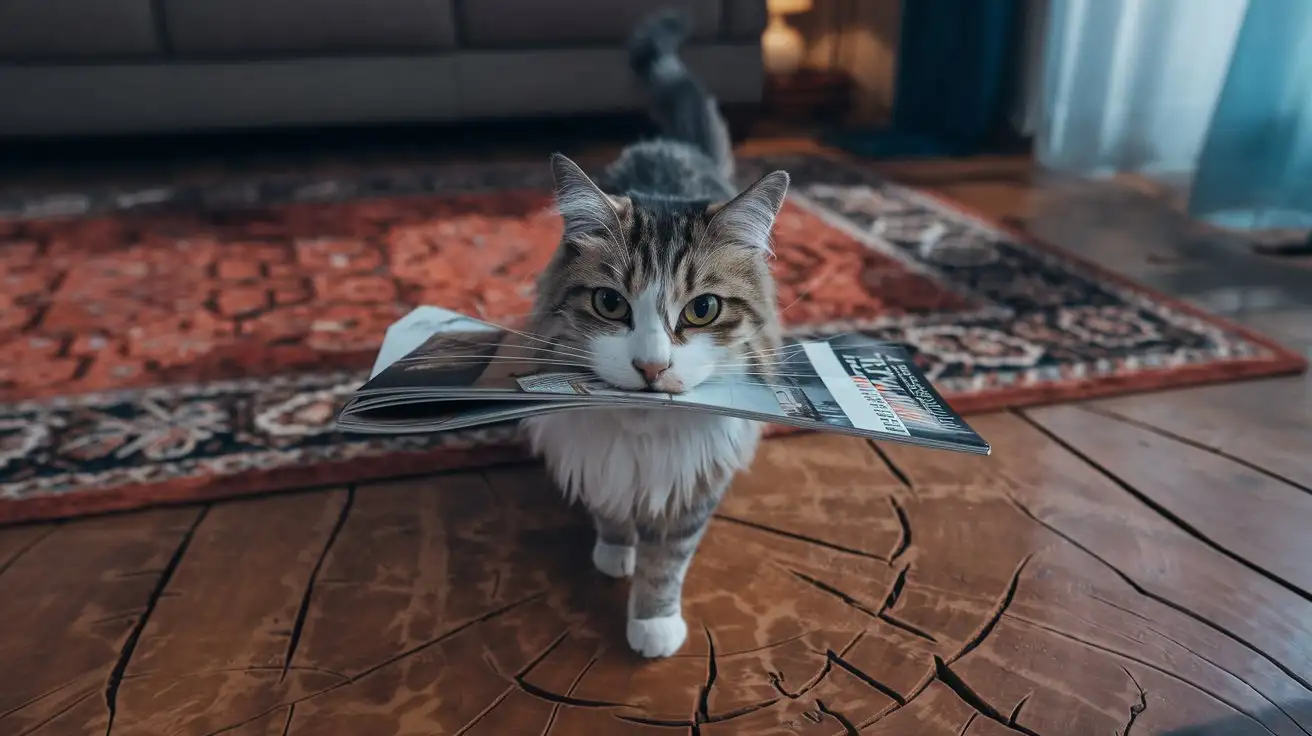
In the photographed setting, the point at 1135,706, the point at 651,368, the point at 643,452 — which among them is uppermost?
the point at 651,368

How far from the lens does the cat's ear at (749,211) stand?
843 mm

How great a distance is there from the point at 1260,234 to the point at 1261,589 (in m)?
1.49

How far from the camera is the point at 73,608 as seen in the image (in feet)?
3.22

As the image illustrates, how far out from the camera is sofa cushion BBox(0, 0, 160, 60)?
2.36m

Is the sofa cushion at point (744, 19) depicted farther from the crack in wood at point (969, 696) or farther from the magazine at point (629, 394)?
the crack in wood at point (969, 696)

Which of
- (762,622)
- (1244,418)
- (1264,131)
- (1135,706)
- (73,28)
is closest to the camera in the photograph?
(1135,706)

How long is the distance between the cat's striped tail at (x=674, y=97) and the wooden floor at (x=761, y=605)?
610mm

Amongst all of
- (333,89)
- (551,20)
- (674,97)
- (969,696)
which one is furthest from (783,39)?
(969,696)

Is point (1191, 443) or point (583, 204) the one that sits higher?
point (583, 204)

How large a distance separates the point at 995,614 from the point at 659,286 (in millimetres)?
549

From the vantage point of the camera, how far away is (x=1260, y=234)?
7.04 ft

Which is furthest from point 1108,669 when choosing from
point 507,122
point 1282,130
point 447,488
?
point 507,122

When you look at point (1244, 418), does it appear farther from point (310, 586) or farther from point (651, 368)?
point (310, 586)

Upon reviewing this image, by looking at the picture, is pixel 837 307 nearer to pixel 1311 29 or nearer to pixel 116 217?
pixel 1311 29
